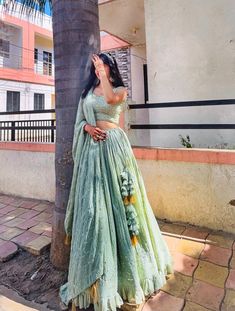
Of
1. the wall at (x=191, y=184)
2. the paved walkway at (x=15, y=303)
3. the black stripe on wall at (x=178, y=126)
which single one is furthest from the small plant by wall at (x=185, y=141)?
the paved walkway at (x=15, y=303)

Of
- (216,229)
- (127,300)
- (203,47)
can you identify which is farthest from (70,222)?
(203,47)

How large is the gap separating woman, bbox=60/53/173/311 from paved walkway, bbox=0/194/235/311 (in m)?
0.20

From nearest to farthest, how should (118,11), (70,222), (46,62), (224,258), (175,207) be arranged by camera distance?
(70,222) < (224,258) < (175,207) < (118,11) < (46,62)

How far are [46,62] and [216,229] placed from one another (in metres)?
16.9

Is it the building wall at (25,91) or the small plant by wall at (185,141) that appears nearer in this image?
the small plant by wall at (185,141)

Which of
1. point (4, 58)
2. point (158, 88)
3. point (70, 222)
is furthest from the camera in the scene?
point (4, 58)

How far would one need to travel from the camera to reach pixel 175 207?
336cm

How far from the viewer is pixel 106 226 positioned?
1832 millimetres

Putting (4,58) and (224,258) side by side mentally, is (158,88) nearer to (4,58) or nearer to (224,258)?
(224,258)

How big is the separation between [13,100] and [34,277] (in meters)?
14.0

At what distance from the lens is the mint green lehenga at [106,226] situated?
179 cm

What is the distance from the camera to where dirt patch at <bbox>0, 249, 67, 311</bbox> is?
2191 millimetres

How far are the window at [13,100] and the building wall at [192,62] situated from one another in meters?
11.8

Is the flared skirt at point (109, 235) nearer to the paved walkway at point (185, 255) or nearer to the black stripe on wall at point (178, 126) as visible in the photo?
Result: the paved walkway at point (185, 255)
